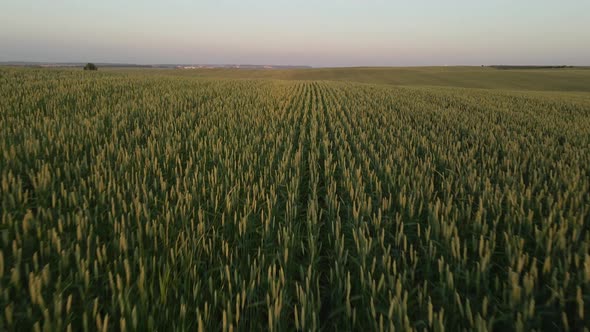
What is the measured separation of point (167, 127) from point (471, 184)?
16.1 ft

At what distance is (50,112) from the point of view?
7.38 meters

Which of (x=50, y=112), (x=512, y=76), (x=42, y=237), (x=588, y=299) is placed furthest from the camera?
(x=512, y=76)

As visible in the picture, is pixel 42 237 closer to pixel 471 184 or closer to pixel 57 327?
pixel 57 327

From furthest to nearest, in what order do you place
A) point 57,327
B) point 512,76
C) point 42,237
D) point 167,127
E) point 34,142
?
point 512,76, point 167,127, point 34,142, point 42,237, point 57,327

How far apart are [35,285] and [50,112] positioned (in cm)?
731

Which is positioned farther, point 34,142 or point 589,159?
point 589,159

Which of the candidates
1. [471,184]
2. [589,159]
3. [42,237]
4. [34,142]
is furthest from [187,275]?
[589,159]

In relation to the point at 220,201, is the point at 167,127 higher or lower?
higher

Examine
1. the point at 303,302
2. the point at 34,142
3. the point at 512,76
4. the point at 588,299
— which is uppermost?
the point at 512,76

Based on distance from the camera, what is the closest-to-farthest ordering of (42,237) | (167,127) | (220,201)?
1. (42,237)
2. (220,201)
3. (167,127)

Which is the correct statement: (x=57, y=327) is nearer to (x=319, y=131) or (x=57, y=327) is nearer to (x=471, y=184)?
(x=471, y=184)

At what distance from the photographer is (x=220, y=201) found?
300 centimetres

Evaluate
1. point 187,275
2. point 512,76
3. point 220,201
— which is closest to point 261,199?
point 220,201

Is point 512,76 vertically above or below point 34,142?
above
